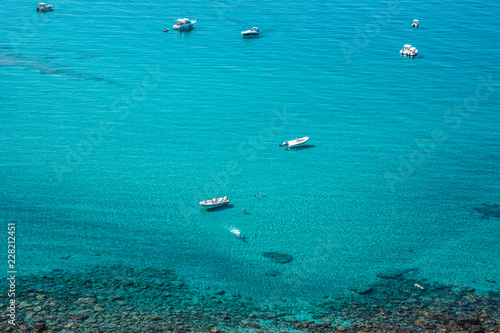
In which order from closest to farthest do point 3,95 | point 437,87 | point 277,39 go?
point 3,95 < point 437,87 < point 277,39

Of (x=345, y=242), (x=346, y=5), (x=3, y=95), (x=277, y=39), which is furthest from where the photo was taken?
(x=346, y=5)

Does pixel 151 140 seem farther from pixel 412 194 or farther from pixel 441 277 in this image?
pixel 441 277

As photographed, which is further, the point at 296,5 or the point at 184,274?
the point at 296,5

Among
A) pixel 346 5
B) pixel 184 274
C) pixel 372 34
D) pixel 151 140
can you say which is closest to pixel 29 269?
pixel 184 274

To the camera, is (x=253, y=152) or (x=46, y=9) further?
(x=46, y=9)

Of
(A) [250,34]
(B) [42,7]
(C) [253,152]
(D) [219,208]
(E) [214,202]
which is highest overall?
(B) [42,7]

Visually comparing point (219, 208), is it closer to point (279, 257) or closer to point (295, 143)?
point (279, 257)

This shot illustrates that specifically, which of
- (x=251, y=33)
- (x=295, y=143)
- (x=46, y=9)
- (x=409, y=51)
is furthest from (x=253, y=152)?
(x=46, y=9)
